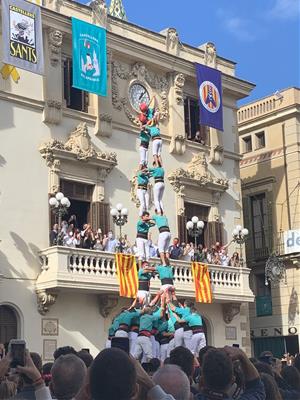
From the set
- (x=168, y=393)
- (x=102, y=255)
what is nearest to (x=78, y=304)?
(x=102, y=255)

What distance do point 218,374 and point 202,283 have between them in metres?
19.6

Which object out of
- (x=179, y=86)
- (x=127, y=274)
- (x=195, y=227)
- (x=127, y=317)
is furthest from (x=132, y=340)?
(x=179, y=86)

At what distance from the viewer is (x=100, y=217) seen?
915 inches

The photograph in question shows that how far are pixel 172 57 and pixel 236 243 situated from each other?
748 centimetres

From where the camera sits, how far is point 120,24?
2527cm

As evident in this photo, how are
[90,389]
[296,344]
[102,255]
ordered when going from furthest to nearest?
[296,344]
[102,255]
[90,389]

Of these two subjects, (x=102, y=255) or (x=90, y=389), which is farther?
(x=102, y=255)

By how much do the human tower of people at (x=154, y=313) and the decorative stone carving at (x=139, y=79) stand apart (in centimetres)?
750

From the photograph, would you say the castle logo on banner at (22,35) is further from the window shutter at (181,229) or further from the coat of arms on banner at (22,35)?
the window shutter at (181,229)

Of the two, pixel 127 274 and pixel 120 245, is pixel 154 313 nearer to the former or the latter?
pixel 127 274

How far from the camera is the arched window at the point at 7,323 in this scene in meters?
20.7

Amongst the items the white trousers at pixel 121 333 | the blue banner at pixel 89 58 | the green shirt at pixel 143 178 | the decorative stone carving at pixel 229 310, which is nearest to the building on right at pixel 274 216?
the decorative stone carving at pixel 229 310

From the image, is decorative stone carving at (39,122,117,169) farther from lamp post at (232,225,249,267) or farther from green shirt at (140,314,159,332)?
green shirt at (140,314,159,332)

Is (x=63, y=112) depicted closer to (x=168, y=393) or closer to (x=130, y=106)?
(x=130, y=106)
